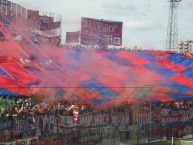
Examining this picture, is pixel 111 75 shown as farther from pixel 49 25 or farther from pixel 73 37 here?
pixel 73 37

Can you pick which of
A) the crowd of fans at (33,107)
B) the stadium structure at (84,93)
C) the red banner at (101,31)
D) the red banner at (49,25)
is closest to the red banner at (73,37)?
the red banner at (101,31)

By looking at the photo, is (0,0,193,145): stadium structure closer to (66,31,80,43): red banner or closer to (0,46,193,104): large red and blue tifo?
(0,46,193,104): large red and blue tifo

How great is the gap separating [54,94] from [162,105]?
290 inches

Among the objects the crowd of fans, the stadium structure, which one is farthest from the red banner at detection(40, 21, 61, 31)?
the crowd of fans

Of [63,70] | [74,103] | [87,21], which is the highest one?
[87,21]

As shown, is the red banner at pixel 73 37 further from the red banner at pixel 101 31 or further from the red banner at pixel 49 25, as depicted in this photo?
the red banner at pixel 49 25

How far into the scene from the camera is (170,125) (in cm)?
2305

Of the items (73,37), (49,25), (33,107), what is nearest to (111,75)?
(33,107)

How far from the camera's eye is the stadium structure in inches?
630

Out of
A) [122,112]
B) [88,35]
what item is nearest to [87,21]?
[88,35]

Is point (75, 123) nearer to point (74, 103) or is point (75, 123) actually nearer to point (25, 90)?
point (74, 103)

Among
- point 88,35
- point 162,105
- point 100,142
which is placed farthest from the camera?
point 88,35

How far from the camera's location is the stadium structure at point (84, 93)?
1600 centimetres

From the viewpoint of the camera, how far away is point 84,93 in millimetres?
17438
